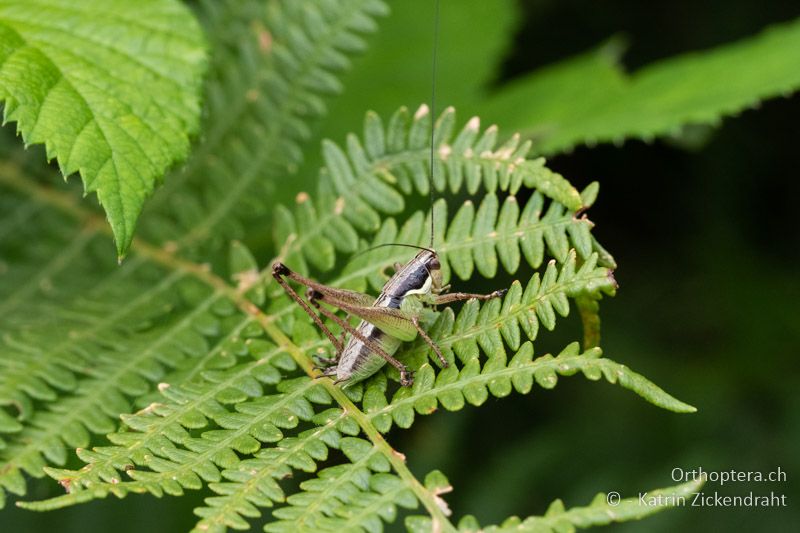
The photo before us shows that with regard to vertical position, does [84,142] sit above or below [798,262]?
below

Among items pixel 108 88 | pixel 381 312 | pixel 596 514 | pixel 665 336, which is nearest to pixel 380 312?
pixel 381 312

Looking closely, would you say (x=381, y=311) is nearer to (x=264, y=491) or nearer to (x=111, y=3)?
(x=264, y=491)

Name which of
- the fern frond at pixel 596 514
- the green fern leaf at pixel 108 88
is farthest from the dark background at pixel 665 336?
the fern frond at pixel 596 514

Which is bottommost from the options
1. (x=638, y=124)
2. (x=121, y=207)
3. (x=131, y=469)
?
(x=131, y=469)

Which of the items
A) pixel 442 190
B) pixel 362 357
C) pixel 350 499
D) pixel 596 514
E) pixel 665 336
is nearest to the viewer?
pixel 596 514

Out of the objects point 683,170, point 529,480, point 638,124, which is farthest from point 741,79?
point 529,480

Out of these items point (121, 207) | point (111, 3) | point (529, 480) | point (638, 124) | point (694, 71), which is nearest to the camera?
point (121, 207)

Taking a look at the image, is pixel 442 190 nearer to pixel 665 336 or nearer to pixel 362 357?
pixel 362 357
